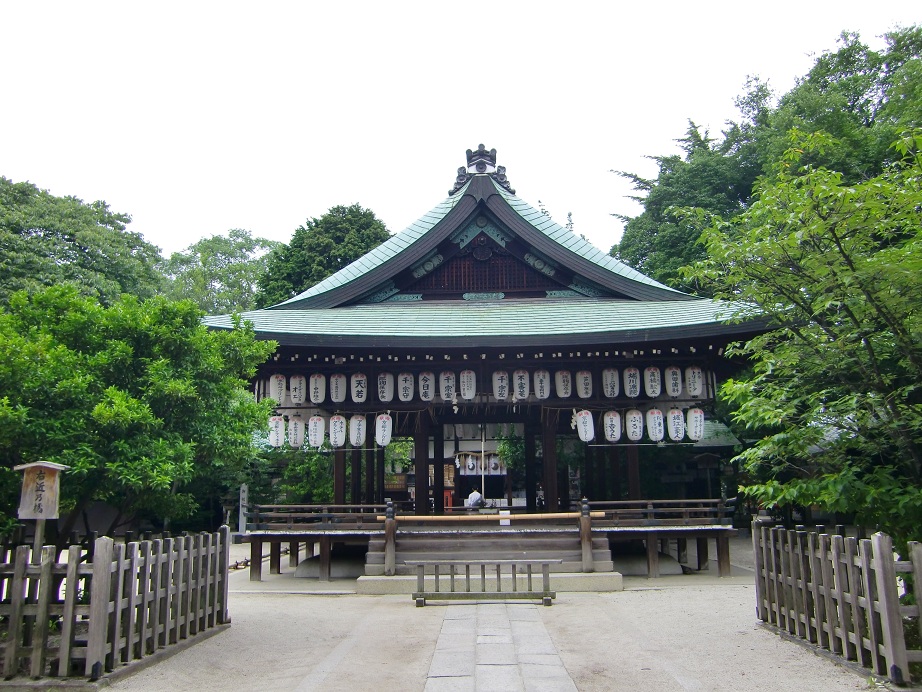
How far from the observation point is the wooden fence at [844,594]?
20.4 ft

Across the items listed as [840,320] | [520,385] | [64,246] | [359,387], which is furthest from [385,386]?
[64,246]

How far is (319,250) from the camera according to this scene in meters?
37.0

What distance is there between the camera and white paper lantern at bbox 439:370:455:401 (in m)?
16.1

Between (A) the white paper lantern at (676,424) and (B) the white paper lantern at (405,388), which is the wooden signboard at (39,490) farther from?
(A) the white paper lantern at (676,424)

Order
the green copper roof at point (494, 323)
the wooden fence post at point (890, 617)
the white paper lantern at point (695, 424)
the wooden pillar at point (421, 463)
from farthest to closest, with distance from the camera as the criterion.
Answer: the wooden pillar at point (421, 463)
the white paper lantern at point (695, 424)
the green copper roof at point (494, 323)
the wooden fence post at point (890, 617)

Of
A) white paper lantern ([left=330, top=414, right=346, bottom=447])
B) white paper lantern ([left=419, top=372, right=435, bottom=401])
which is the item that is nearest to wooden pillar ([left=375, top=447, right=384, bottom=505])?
white paper lantern ([left=330, top=414, right=346, bottom=447])

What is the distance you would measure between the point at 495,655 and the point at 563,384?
29.6 ft

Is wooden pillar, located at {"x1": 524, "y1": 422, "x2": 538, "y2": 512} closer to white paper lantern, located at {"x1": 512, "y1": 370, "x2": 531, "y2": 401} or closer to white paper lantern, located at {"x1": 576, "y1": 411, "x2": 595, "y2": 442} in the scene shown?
white paper lantern, located at {"x1": 512, "y1": 370, "x2": 531, "y2": 401}

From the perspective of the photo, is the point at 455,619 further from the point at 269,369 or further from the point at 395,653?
the point at 269,369

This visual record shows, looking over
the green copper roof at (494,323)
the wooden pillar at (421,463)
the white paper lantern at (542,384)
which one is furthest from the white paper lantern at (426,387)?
the white paper lantern at (542,384)

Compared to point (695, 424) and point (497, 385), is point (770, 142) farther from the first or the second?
point (497, 385)

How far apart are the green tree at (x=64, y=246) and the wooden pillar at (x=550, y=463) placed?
2035 centimetres

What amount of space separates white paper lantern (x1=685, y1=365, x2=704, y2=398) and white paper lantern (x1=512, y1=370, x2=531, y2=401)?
3.54 metres

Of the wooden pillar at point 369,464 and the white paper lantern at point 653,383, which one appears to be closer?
the white paper lantern at point 653,383
